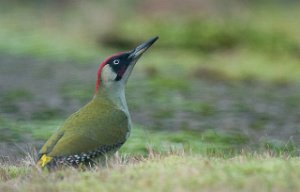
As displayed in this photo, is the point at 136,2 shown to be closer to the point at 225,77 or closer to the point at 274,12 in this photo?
the point at 274,12

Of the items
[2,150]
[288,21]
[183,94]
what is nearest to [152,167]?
[2,150]

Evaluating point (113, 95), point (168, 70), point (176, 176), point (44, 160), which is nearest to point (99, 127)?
point (113, 95)

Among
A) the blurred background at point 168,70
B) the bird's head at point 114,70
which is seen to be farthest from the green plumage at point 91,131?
the blurred background at point 168,70

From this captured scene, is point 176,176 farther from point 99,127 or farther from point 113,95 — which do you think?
point 113,95

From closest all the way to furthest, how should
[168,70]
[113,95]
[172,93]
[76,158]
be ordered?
[76,158] → [113,95] → [172,93] → [168,70]

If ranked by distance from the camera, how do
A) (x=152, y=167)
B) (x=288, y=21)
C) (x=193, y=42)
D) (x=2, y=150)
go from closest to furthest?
1. (x=152, y=167)
2. (x=2, y=150)
3. (x=193, y=42)
4. (x=288, y=21)

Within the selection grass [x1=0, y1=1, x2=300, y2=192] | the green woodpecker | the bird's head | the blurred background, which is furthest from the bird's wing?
the blurred background

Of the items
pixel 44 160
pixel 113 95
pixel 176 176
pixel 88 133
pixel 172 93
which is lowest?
pixel 172 93

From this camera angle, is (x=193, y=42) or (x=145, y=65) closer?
(x=145, y=65)

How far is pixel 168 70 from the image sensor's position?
16.3 m

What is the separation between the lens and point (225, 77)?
15.7m

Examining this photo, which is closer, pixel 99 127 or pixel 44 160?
pixel 44 160

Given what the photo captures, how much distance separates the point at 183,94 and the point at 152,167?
637 cm

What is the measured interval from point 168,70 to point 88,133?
854 centimetres
